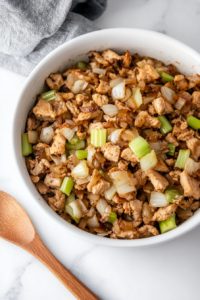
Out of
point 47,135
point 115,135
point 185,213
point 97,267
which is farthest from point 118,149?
point 97,267

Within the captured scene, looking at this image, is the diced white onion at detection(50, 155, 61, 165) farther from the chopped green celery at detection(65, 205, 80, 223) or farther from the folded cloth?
the folded cloth

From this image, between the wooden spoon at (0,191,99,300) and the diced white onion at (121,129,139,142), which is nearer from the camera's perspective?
the diced white onion at (121,129,139,142)

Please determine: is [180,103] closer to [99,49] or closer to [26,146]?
[99,49]

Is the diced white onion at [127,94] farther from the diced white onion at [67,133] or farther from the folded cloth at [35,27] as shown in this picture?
the folded cloth at [35,27]

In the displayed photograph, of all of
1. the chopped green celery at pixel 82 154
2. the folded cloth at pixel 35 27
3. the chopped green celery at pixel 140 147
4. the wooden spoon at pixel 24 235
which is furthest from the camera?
the wooden spoon at pixel 24 235

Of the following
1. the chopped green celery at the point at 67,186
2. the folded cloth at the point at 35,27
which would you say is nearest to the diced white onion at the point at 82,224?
the chopped green celery at the point at 67,186

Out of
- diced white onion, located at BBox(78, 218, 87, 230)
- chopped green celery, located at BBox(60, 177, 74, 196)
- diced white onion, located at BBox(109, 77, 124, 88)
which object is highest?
diced white onion, located at BBox(109, 77, 124, 88)

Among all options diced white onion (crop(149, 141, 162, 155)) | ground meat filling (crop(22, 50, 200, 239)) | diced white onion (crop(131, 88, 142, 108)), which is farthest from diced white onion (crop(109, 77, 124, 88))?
diced white onion (crop(149, 141, 162, 155))
